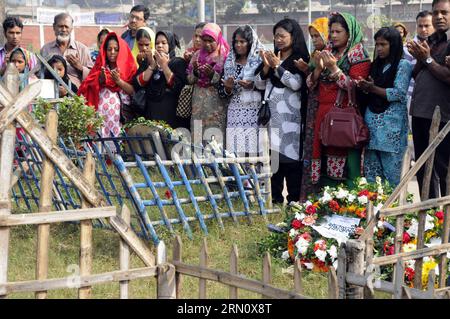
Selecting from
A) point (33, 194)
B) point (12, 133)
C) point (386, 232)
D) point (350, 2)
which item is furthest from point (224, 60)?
point (350, 2)

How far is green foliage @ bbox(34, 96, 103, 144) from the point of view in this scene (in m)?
8.11

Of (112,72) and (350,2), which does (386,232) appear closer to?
(112,72)

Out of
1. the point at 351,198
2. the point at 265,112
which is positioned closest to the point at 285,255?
the point at 351,198

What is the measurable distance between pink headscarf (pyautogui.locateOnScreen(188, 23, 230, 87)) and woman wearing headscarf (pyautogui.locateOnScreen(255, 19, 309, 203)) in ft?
1.99

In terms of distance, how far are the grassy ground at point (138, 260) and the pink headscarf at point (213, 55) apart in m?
1.70

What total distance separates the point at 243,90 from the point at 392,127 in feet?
4.92

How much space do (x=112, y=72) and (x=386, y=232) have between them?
4.13 m

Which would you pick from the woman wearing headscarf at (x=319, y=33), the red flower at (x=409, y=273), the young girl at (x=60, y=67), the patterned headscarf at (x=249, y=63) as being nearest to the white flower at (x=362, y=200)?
the red flower at (x=409, y=273)

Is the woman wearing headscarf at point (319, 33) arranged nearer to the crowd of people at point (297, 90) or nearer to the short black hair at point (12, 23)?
the crowd of people at point (297, 90)

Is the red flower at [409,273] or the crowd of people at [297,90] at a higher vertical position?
the crowd of people at [297,90]

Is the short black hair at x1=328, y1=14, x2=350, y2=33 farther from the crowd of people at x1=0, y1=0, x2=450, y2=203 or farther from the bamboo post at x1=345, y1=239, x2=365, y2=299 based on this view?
the bamboo post at x1=345, y1=239, x2=365, y2=299

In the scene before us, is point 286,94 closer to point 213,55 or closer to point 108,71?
point 213,55

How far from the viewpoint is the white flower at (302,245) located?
250 inches

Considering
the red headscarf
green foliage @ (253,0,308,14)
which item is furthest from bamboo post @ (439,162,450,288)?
green foliage @ (253,0,308,14)
